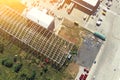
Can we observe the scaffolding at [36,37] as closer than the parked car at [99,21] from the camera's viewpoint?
Yes

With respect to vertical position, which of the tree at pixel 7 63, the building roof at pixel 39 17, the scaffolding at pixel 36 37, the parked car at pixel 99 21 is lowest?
the tree at pixel 7 63

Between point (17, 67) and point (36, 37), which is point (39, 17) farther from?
point (17, 67)

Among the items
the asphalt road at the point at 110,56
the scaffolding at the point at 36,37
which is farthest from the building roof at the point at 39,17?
the asphalt road at the point at 110,56

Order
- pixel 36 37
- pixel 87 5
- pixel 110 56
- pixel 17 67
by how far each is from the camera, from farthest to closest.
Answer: pixel 87 5
pixel 110 56
pixel 36 37
pixel 17 67

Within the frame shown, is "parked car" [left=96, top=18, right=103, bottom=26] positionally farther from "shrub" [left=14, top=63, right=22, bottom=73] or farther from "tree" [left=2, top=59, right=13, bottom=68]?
"tree" [left=2, top=59, right=13, bottom=68]

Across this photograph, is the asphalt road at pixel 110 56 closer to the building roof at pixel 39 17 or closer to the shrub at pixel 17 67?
the building roof at pixel 39 17

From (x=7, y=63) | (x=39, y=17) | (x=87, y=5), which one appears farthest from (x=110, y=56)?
(x=7, y=63)

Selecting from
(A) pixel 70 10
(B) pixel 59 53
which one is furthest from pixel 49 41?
(A) pixel 70 10
